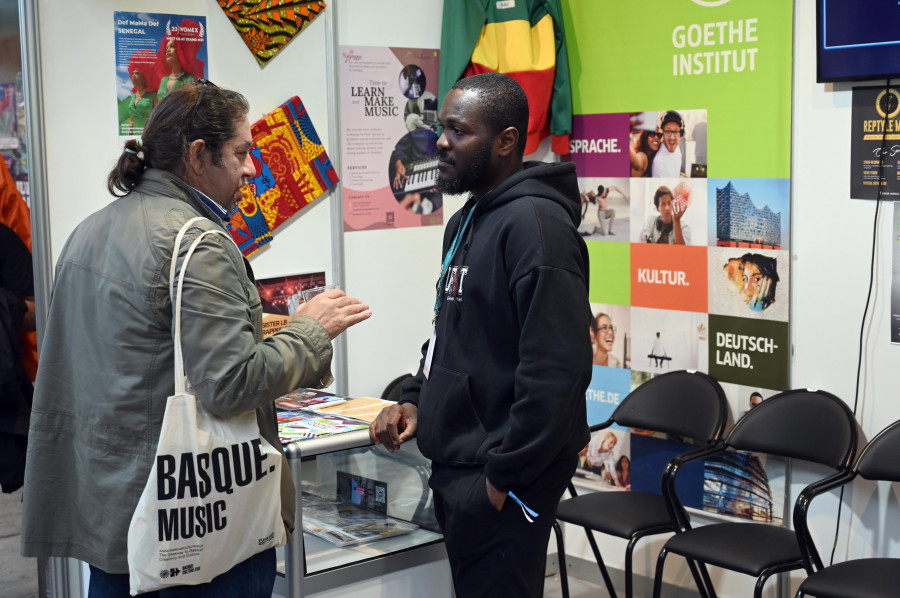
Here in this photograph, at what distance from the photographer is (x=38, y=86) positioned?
3.11 metres

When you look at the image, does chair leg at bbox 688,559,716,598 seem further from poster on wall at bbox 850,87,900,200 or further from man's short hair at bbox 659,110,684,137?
man's short hair at bbox 659,110,684,137

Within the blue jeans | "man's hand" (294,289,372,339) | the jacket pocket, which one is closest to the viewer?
the blue jeans

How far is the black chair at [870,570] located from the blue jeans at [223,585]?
1653mm

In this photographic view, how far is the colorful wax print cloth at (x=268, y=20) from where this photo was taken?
11.8ft

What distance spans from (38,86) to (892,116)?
2.84 metres

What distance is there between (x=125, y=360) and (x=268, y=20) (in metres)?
2.18

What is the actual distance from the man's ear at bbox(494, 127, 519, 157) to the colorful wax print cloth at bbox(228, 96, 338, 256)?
1582 millimetres

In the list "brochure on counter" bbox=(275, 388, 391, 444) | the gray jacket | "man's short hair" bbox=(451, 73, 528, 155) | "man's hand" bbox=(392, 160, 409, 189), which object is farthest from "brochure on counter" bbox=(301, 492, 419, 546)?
"man's hand" bbox=(392, 160, 409, 189)

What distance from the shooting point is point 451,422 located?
2.30 metres

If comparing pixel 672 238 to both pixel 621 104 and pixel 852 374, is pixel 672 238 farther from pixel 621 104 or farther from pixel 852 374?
pixel 852 374

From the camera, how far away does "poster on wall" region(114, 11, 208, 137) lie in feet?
10.9

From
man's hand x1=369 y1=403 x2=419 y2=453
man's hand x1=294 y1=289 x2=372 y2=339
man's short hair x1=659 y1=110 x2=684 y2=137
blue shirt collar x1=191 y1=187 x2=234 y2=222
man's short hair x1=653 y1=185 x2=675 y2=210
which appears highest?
man's short hair x1=659 y1=110 x2=684 y2=137

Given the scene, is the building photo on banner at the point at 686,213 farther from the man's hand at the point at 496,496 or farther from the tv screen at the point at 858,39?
the man's hand at the point at 496,496

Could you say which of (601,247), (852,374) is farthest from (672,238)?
(852,374)
